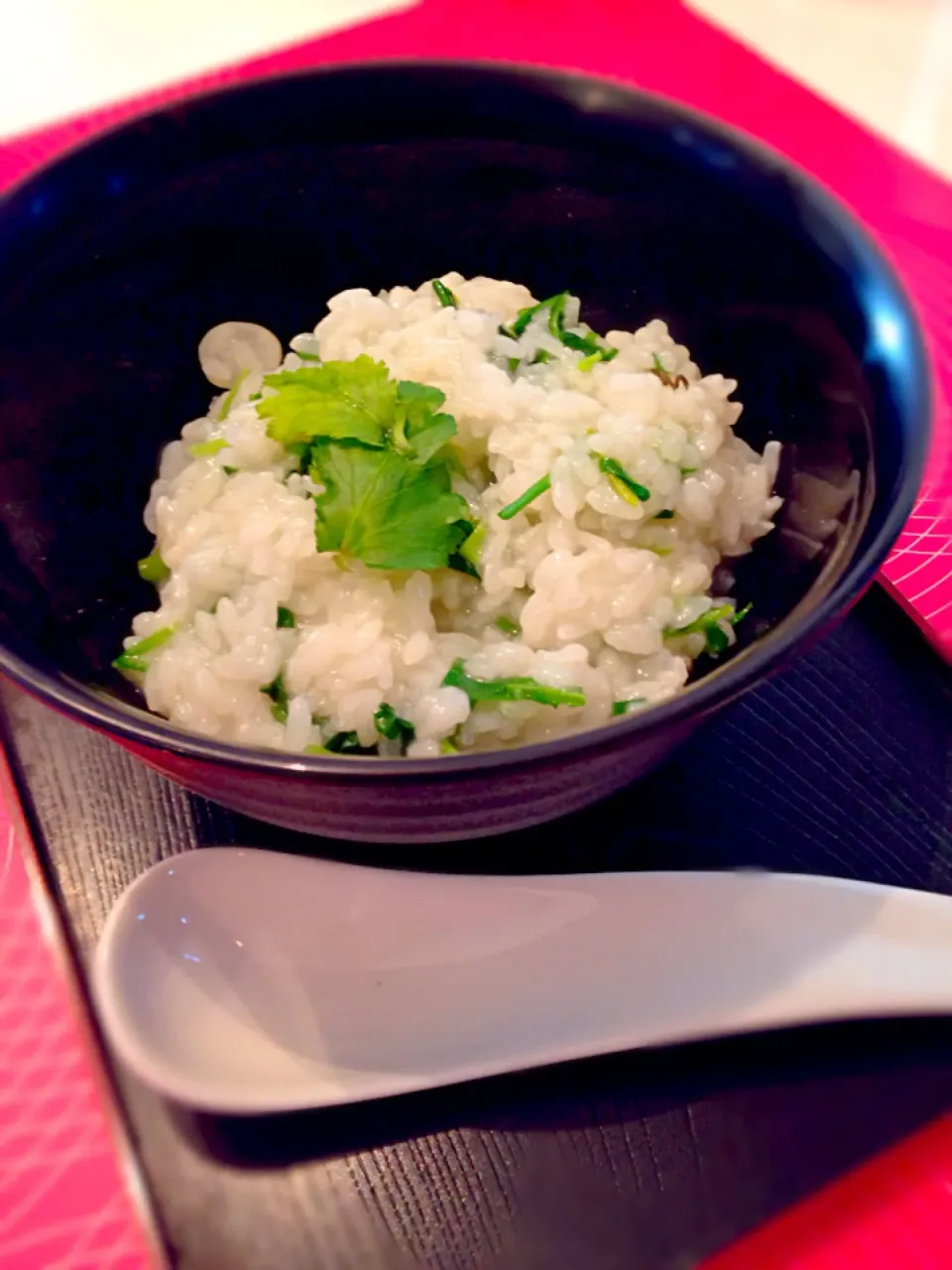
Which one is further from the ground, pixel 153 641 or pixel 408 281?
pixel 408 281

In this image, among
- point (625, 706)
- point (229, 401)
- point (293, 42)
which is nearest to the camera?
point (625, 706)

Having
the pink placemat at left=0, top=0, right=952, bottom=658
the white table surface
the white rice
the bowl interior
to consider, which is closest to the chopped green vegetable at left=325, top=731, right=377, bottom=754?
the white rice

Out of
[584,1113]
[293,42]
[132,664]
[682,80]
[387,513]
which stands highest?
[682,80]

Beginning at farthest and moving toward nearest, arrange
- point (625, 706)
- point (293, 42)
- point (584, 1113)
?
point (293, 42)
point (625, 706)
point (584, 1113)

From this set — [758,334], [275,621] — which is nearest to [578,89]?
[758,334]

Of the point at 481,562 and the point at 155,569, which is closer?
the point at 481,562

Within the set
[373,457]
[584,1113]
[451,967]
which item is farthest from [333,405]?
[584,1113]

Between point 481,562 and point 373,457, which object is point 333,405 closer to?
point 373,457

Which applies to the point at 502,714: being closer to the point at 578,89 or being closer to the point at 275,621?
the point at 275,621

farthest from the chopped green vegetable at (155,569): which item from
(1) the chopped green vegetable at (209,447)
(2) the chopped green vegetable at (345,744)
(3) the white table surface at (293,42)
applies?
(3) the white table surface at (293,42)

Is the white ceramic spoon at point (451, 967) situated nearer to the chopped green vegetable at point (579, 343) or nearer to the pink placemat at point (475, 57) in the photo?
the pink placemat at point (475, 57)
